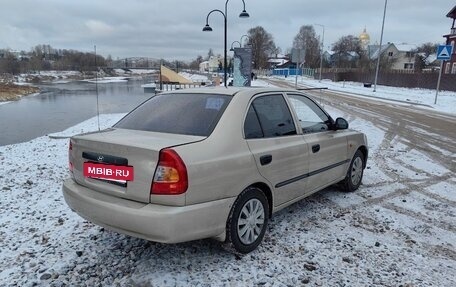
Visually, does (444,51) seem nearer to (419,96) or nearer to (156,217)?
(419,96)

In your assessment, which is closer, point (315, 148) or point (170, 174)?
point (170, 174)

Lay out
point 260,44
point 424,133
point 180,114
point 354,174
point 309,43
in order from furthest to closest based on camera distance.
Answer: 1. point 309,43
2. point 260,44
3. point 424,133
4. point 354,174
5. point 180,114

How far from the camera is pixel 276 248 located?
386 cm

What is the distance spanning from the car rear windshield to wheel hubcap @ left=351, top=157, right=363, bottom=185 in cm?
276

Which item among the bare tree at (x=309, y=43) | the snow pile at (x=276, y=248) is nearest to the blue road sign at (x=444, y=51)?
the snow pile at (x=276, y=248)

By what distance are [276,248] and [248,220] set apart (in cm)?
50

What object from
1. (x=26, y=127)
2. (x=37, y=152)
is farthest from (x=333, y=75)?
(x=37, y=152)

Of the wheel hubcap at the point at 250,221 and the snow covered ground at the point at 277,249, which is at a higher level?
the wheel hubcap at the point at 250,221

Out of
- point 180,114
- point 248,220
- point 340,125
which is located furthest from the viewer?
point 340,125

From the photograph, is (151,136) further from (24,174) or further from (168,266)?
(24,174)

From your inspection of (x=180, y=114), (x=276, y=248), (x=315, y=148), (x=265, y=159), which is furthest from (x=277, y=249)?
(x=180, y=114)

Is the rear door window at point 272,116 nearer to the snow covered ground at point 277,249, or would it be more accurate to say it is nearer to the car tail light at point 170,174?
the car tail light at point 170,174

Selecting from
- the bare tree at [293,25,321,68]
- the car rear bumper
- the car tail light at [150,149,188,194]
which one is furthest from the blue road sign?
the bare tree at [293,25,321,68]

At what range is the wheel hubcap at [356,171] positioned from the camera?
18.4 ft
